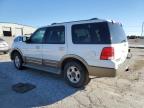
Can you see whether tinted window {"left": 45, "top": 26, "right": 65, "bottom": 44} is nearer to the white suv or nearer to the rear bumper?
the white suv

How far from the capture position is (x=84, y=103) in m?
4.63

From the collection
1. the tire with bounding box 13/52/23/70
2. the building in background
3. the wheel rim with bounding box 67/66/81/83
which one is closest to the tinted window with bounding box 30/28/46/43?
the tire with bounding box 13/52/23/70

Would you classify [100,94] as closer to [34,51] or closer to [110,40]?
[110,40]

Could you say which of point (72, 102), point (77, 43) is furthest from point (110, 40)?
point (72, 102)

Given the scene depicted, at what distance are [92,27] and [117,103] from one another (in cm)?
216

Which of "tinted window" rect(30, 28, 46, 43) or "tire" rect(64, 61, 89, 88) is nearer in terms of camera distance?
"tire" rect(64, 61, 89, 88)

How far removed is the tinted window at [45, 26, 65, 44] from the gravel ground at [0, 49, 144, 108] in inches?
55.7

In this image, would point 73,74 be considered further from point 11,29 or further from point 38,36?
point 11,29

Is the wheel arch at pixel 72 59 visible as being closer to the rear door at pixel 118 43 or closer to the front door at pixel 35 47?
the rear door at pixel 118 43

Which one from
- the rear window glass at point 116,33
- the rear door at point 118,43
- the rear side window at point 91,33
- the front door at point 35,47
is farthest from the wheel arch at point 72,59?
the front door at point 35,47

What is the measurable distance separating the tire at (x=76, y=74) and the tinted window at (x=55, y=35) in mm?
850

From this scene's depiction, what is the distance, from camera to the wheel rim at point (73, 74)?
5.74m

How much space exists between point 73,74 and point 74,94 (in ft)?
2.48

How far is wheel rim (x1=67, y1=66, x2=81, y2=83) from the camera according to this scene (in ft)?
18.8
